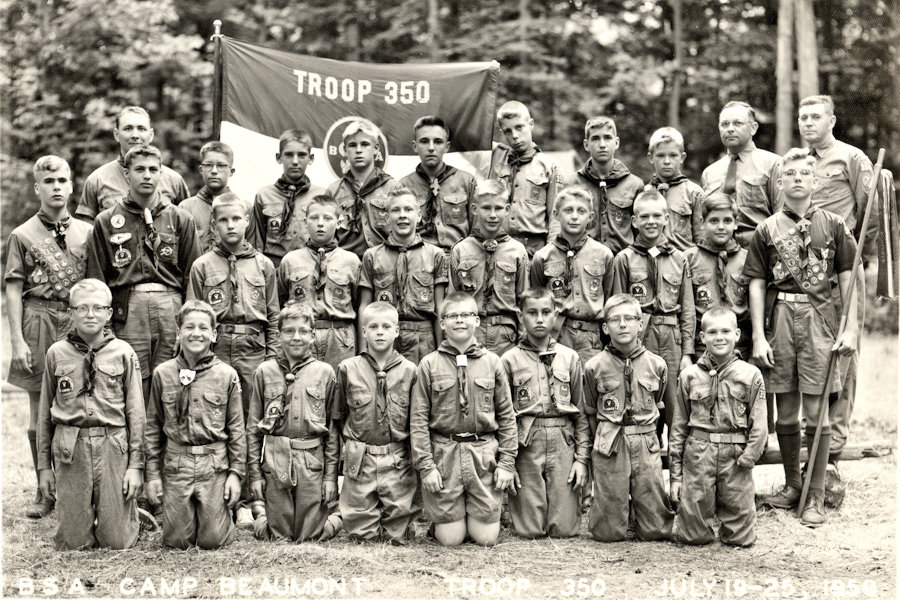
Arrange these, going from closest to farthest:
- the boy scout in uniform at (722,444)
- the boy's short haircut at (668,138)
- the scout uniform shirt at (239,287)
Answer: the boy scout in uniform at (722,444) < the scout uniform shirt at (239,287) < the boy's short haircut at (668,138)

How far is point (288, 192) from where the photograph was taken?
7.50 m

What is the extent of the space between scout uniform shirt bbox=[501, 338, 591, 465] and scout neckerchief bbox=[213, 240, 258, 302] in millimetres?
1963

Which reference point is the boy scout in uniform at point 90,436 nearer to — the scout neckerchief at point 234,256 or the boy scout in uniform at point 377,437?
the scout neckerchief at point 234,256

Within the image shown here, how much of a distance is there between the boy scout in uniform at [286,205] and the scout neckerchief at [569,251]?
197cm

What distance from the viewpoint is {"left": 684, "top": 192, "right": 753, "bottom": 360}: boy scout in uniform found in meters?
7.04

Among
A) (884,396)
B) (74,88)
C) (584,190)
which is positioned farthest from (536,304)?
(74,88)

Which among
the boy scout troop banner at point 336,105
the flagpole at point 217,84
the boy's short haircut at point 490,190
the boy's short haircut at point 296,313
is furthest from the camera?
the boy scout troop banner at point 336,105

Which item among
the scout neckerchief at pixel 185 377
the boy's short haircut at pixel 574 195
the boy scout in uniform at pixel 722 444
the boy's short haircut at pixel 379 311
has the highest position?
the boy's short haircut at pixel 574 195

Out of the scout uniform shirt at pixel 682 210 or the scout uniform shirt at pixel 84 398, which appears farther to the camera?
the scout uniform shirt at pixel 682 210

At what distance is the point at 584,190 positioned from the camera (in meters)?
6.89

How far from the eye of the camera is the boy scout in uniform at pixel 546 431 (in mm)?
6469

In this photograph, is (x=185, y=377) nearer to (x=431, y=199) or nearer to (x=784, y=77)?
(x=431, y=199)

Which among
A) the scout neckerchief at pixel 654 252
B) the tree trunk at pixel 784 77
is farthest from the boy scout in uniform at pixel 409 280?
the tree trunk at pixel 784 77

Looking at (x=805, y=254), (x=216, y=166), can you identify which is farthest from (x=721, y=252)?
(x=216, y=166)
